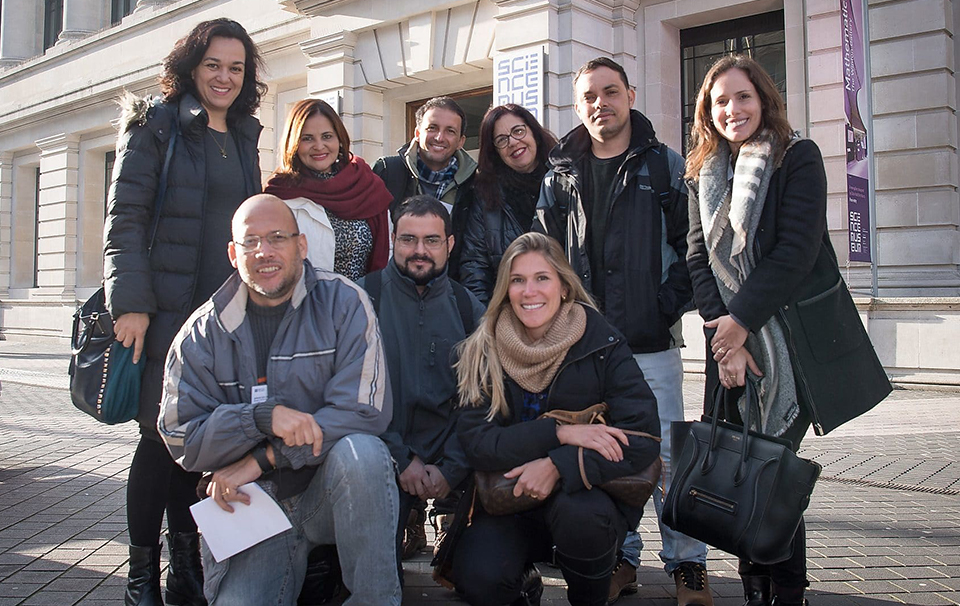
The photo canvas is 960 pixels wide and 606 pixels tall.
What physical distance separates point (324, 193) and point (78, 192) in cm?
2020

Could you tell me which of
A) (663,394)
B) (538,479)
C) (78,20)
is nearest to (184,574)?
(538,479)

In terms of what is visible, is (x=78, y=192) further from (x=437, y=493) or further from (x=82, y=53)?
(x=437, y=493)

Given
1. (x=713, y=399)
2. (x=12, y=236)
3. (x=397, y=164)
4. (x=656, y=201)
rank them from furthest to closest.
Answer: (x=12, y=236)
(x=397, y=164)
(x=656, y=201)
(x=713, y=399)

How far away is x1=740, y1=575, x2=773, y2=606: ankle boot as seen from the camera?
9.83 ft

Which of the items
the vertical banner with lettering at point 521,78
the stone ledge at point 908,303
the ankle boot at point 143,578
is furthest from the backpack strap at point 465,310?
the vertical banner with lettering at point 521,78

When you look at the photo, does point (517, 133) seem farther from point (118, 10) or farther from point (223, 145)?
point (118, 10)

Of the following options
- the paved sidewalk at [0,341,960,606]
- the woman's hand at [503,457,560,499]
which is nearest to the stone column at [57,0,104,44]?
the paved sidewalk at [0,341,960,606]

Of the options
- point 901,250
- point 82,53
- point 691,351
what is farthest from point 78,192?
point 901,250

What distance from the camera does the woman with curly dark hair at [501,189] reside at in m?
4.08

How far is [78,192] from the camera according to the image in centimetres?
2125

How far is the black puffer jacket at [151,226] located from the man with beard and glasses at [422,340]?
781 millimetres

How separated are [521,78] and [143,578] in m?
9.52

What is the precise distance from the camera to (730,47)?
1195 cm

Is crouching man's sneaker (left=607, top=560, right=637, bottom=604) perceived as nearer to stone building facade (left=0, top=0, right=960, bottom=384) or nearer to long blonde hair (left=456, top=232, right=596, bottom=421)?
long blonde hair (left=456, top=232, right=596, bottom=421)
